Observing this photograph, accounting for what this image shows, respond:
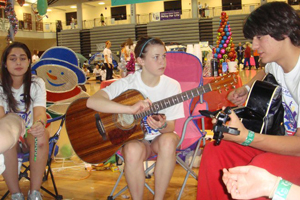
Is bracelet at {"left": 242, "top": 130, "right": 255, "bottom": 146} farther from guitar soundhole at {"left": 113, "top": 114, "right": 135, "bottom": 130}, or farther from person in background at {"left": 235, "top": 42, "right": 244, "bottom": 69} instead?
person in background at {"left": 235, "top": 42, "right": 244, "bottom": 69}

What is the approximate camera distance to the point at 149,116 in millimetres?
2027

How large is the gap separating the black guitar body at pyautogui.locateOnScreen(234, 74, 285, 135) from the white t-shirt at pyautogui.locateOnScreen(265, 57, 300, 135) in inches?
2.8

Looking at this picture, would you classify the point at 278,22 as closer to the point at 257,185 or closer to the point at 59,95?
the point at 257,185

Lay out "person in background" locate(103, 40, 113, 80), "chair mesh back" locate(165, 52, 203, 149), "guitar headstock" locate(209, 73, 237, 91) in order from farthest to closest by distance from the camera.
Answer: "person in background" locate(103, 40, 113, 80)
"chair mesh back" locate(165, 52, 203, 149)
"guitar headstock" locate(209, 73, 237, 91)

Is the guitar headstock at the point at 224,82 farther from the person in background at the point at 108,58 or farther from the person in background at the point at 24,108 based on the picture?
the person in background at the point at 108,58

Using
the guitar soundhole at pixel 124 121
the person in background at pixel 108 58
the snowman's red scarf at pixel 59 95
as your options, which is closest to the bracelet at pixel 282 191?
the guitar soundhole at pixel 124 121

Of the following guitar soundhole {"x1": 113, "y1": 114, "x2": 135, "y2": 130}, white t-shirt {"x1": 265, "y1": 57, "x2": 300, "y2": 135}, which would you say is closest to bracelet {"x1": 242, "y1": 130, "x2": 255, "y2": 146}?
white t-shirt {"x1": 265, "y1": 57, "x2": 300, "y2": 135}

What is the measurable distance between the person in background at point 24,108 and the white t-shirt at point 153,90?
0.60m

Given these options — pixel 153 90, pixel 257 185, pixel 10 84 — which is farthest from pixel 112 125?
pixel 257 185

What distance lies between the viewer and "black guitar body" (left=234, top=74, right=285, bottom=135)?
142cm

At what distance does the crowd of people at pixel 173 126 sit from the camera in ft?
2.97

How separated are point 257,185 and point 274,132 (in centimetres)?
68

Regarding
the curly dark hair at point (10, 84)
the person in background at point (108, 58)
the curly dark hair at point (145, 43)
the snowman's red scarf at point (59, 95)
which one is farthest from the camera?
the person in background at point (108, 58)

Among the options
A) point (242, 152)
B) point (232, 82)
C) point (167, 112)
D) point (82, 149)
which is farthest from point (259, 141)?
point (82, 149)
